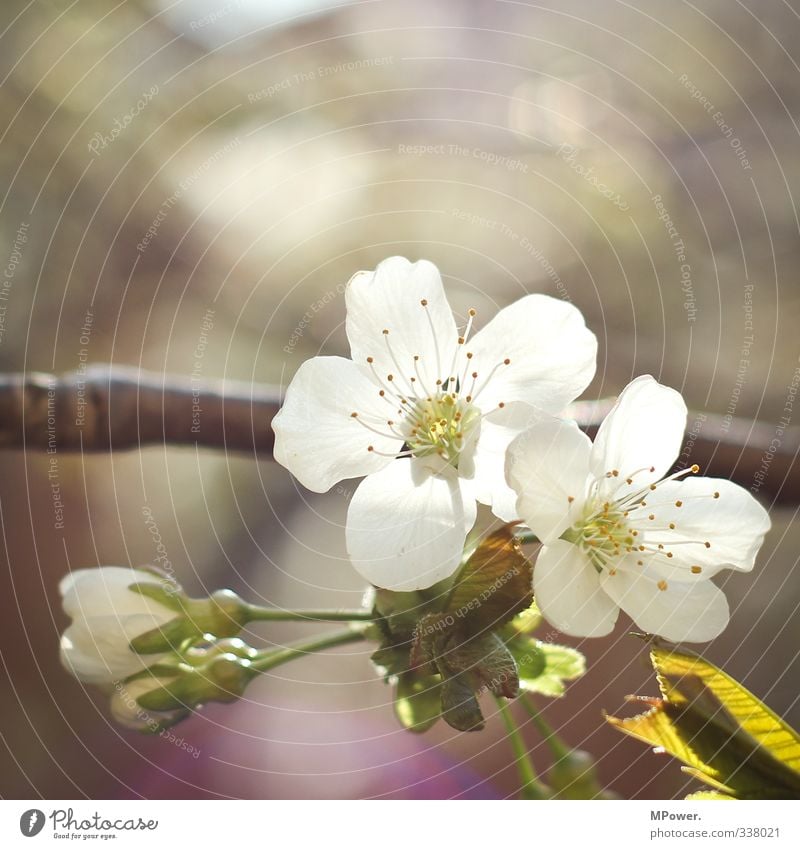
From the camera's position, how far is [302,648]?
→ 0.44 metres

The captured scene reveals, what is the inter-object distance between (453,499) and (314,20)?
1.60ft

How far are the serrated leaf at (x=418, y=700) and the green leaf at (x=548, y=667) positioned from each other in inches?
2.1

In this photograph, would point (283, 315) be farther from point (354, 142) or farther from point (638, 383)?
point (638, 383)

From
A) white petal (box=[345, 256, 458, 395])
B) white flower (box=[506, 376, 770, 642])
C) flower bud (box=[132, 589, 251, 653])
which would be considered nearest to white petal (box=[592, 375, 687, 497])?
white flower (box=[506, 376, 770, 642])

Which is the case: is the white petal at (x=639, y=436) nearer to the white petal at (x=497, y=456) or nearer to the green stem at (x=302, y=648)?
the white petal at (x=497, y=456)

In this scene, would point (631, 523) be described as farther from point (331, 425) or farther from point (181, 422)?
point (181, 422)

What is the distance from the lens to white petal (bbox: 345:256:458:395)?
0.44m

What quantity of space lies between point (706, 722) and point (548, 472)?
187 millimetres

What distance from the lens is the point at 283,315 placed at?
69 centimetres

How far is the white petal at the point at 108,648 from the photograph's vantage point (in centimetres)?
45
